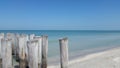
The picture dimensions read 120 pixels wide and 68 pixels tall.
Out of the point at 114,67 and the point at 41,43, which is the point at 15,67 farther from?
the point at 114,67

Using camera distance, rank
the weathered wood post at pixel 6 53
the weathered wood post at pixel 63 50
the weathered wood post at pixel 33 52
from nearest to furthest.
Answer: the weathered wood post at pixel 33 52 < the weathered wood post at pixel 63 50 < the weathered wood post at pixel 6 53

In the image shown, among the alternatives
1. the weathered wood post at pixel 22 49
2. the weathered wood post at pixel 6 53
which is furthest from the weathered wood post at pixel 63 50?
the weathered wood post at pixel 22 49

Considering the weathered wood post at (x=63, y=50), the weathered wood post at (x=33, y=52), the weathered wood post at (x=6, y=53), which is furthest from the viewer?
the weathered wood post at (x=6, y=53)

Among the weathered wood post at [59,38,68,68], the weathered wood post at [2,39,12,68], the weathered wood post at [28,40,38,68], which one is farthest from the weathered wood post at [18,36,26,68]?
the weathered wood post at [59,38,68,68]

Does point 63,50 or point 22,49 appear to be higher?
point 63,50

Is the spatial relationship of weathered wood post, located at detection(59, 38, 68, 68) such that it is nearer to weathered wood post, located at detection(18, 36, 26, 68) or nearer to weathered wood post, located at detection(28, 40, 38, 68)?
weathered wood post, located at detection(28, 40, 38, 68)

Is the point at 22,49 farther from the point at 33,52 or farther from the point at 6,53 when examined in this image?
the point at 33,52

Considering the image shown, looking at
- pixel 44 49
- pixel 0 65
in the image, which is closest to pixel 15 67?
pixel 0 65

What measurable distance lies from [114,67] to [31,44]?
161 inches

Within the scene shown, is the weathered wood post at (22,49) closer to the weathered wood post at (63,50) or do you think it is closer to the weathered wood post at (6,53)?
Answer: the weathered wood post at (6,53)

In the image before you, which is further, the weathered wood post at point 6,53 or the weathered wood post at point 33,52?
the weathered wood post at point 6,53

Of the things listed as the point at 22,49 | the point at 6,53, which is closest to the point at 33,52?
the point at 6,53

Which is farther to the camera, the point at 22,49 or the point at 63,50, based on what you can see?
the point at 22,49

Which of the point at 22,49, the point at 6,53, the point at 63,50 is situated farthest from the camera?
the point at 22,49
